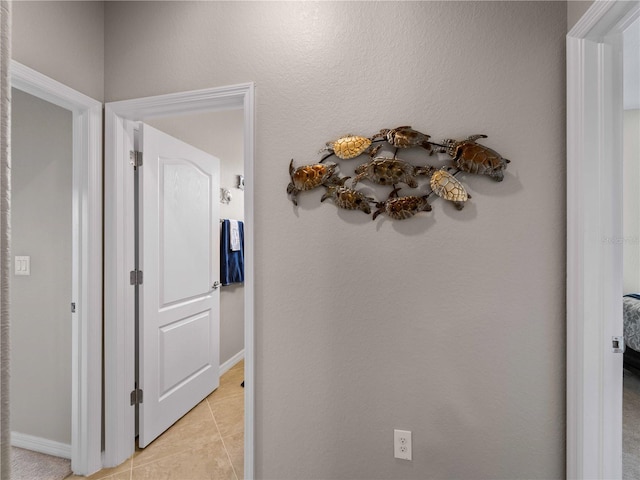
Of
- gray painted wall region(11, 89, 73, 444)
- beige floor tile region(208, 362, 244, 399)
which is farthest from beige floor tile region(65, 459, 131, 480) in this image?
beige floor tile region(208, 362, 244, 399)

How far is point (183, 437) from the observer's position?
210cm

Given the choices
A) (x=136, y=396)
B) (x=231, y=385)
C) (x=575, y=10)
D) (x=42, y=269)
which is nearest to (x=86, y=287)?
(x=42, y=269)

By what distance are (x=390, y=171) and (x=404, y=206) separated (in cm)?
16

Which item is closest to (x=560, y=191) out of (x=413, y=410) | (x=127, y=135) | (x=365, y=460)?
(x=413, y=410)

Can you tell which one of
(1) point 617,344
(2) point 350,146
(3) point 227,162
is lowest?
(1) point 617,344

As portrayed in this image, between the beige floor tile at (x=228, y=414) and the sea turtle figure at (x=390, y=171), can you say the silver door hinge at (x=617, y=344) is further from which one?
the beige floor tile at (x=228, y=414)

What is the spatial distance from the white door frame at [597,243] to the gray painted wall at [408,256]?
10 centimetres

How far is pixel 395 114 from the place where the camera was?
1.41 meters

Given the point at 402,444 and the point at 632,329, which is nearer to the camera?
the point at 632,329

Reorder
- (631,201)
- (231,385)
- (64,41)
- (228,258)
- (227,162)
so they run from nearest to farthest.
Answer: (631,201), (64,41), (231,385), (228,258), (227,162)

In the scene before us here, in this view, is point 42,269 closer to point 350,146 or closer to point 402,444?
point 350,146

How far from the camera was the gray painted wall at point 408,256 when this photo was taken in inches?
51.3

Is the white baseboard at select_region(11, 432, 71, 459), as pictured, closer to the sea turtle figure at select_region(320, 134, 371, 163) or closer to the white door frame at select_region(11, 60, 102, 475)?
the white door frame at select_region(11, 60, 102, 475)

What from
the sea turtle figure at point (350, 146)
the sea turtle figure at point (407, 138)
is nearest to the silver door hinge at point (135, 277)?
the sea turtle figure at point (350, 146)
